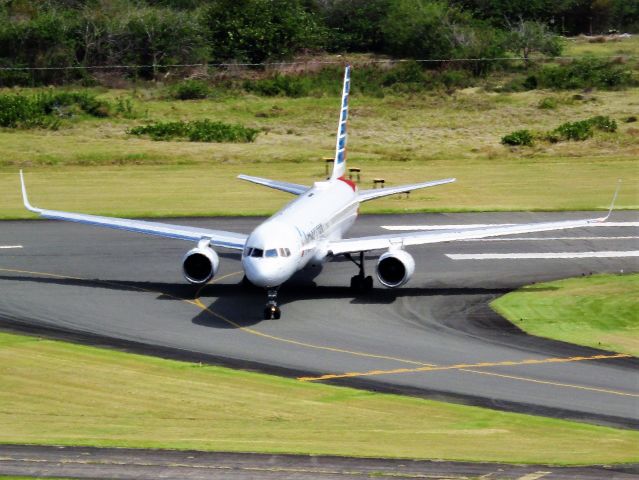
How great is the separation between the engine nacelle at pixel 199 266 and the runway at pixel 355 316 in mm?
1322

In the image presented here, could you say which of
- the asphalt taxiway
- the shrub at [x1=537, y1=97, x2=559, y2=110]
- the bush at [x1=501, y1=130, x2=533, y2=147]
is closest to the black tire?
the asphalt taxiway

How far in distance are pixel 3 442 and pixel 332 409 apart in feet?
30.7

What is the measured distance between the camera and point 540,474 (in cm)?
2689

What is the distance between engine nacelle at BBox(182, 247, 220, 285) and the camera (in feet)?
153

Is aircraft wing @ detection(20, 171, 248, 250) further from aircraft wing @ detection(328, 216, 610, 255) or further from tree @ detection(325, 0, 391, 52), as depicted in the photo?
tree @ detection(325, 0, 391, 52)

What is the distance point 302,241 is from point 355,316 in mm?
3706

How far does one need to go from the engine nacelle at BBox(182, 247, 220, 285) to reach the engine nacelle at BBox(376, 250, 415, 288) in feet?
20.9

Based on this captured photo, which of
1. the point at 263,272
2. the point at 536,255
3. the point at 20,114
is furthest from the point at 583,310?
the point at 20,114

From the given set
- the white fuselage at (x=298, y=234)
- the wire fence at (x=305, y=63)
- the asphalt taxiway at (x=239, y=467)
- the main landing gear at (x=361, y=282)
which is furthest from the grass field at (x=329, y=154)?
the asphalt taxiway at (x=239, y=467)

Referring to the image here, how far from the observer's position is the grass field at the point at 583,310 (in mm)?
Result: 43775

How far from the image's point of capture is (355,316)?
4619cm

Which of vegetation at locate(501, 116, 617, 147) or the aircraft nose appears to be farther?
vegetation at locate(501, 116, 617, 147)

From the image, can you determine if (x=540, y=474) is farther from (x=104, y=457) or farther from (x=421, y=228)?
(x=421, y=228)

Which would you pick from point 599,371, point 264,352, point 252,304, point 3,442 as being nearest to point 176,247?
point 252,304
